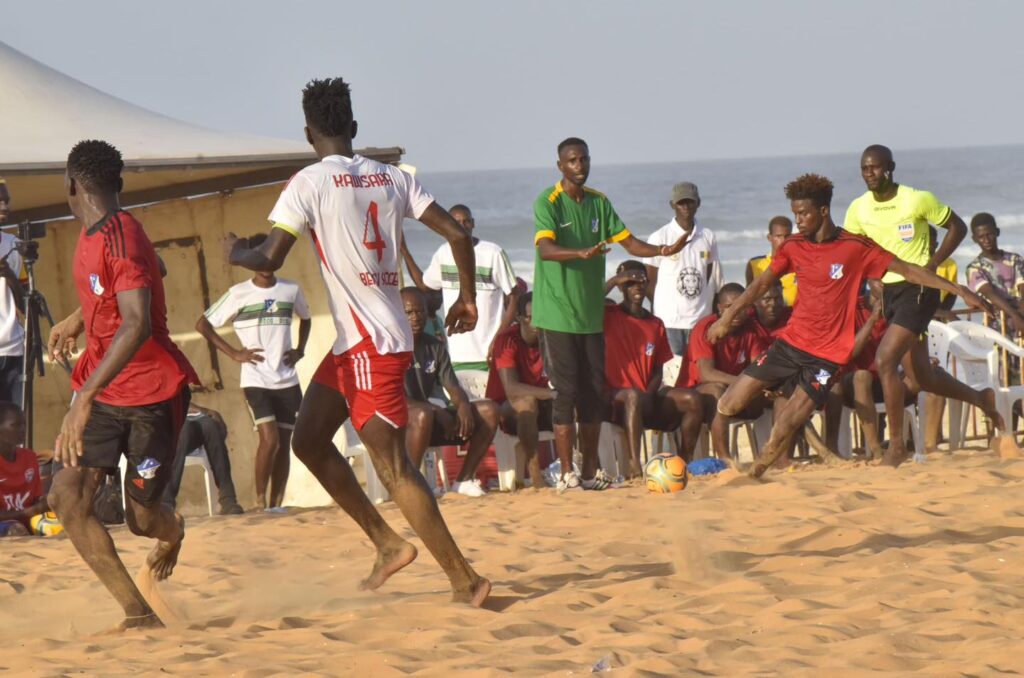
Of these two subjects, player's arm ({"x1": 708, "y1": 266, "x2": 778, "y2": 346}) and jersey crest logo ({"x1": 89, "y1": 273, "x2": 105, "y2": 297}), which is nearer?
jersey crest logo ({"x1": 89, "y1": 273, "x2": 105, "y2": 297})

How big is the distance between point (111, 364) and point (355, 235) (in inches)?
40.2

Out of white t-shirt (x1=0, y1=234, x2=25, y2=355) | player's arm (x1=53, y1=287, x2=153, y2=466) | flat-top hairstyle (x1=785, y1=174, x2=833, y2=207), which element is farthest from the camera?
white t-shirt (x1=0, y1=234, x2=25, y2=355)

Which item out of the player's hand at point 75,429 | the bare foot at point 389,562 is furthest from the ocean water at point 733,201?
the player's hand at point 75,429

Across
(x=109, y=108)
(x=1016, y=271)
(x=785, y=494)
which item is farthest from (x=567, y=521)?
(x=1016, y=271)

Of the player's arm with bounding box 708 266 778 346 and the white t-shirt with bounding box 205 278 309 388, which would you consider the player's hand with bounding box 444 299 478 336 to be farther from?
the white t-shirt with bounding box 205 278 309 388

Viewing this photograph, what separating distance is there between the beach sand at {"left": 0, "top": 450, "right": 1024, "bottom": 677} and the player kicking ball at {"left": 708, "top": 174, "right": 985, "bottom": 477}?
604 mm

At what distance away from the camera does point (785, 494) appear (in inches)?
323

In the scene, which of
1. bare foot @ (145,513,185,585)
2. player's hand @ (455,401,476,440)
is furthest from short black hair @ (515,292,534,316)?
bare foot @ (145,513,185,585)

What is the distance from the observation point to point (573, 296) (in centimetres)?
941

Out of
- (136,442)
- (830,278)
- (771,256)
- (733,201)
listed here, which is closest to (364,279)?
(136,442)

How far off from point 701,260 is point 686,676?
7.74 metres

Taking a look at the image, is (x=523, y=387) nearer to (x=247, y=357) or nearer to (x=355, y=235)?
(x=247, y=357)

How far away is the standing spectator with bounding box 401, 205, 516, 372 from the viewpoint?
11.0 metres

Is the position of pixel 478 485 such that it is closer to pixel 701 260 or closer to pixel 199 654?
pixel 701 260
